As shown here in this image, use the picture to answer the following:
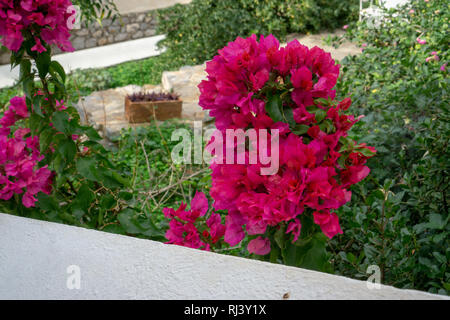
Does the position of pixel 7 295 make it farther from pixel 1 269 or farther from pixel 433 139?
pixel 433 139

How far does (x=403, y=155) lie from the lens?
1935mm

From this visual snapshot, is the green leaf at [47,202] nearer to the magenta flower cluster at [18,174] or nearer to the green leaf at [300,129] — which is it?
the magenta flower cluster at [18,174]

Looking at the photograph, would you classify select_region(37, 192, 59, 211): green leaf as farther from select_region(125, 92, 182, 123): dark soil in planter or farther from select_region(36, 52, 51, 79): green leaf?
select_region(125, 92, 182, 123): dark soil in planter

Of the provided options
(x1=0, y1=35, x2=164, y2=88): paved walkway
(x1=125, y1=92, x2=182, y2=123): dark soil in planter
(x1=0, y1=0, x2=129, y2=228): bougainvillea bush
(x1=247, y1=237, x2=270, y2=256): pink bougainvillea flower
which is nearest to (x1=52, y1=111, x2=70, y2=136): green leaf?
(x1=0, y1=0, x2=129, y2=228): bougainvillea bush

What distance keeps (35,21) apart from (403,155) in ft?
4.68

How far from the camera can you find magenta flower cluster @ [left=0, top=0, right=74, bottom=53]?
142cm

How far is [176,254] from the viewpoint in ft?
3.35

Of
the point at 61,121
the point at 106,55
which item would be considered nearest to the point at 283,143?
the point at 61,121

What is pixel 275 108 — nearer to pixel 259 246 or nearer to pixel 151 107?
pixel 259 246

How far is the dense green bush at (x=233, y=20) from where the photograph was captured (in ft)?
22.8

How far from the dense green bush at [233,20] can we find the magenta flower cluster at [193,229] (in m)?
5.67

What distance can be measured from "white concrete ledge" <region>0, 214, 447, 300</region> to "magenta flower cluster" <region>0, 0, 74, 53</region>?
24.4 inches
